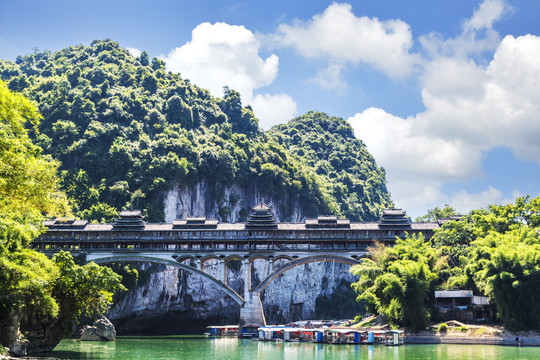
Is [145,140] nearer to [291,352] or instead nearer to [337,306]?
[337,306]

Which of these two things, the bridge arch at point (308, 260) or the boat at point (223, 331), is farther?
the boat at point (223, 331)

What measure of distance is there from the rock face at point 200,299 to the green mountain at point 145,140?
861 cm

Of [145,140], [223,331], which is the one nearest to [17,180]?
[223,331]

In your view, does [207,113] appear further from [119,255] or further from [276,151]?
[119,255]

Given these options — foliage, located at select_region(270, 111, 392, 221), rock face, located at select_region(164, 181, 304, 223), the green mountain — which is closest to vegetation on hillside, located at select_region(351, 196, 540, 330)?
rock face, located at select_region(164, 181, 304, 223)

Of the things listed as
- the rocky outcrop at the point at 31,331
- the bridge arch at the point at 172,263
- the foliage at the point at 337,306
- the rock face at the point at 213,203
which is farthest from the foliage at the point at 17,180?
the foliage at the point at 337,306

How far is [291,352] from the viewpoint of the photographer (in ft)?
121

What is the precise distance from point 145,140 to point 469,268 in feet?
146

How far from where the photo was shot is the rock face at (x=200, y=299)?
63.9 metres

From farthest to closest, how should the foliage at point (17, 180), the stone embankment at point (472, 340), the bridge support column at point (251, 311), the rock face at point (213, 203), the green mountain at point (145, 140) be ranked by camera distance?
the rock face at point (213, 203)
the green mountain at point (145, 140)
the bridge support column at point (251, 311)
the stone embankment at point (472, 340)
the foliage at point (17, 180)

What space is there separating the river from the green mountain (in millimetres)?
26347

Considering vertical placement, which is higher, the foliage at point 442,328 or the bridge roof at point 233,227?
the bridge roof at point 233,227

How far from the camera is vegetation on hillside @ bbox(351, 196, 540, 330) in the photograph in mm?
40688

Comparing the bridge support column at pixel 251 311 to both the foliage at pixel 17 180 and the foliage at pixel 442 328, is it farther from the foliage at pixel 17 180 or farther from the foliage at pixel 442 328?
the foliage at pixel 17 180
